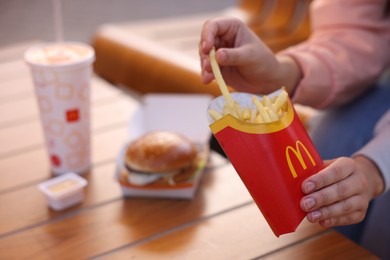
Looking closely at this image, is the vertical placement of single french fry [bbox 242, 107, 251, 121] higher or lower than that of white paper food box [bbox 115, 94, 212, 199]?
higher

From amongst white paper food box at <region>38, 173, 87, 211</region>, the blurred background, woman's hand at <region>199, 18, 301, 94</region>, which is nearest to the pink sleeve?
woman's hand at <region>199, 18, 301, 94</region>

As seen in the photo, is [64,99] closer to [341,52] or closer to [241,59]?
[241,59]

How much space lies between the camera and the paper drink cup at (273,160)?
74cm

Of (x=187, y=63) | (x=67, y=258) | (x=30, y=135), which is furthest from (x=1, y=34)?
(x=67, y=258)

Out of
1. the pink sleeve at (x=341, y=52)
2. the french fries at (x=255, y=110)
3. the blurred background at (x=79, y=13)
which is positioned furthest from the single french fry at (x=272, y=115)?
the blurred background at (x=79, y=13)

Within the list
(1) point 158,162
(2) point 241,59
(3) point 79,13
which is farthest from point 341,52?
(3) point 79,13

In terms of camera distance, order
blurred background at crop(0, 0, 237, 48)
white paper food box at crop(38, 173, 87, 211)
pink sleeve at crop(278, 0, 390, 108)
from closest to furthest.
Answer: white paper food box at crop(38, 173, 87, 211), pink sleeve at crop(278, 0, 390, 108), blurred background at crop(0, 0, 237, 48)

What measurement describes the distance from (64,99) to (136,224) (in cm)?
29

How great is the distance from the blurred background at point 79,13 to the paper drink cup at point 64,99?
2682mm

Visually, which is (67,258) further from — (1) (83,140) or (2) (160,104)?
(2) (160,104)

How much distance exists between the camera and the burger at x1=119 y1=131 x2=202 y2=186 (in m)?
1.06

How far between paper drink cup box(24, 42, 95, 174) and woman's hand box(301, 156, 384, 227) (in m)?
0.51

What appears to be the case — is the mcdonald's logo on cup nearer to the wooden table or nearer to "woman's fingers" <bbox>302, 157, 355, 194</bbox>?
"woman's fingers" <bbox>302, 157, 355, 194</bbox>

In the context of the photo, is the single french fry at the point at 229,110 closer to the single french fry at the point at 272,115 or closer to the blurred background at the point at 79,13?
the single french fry at the point at 272,115
